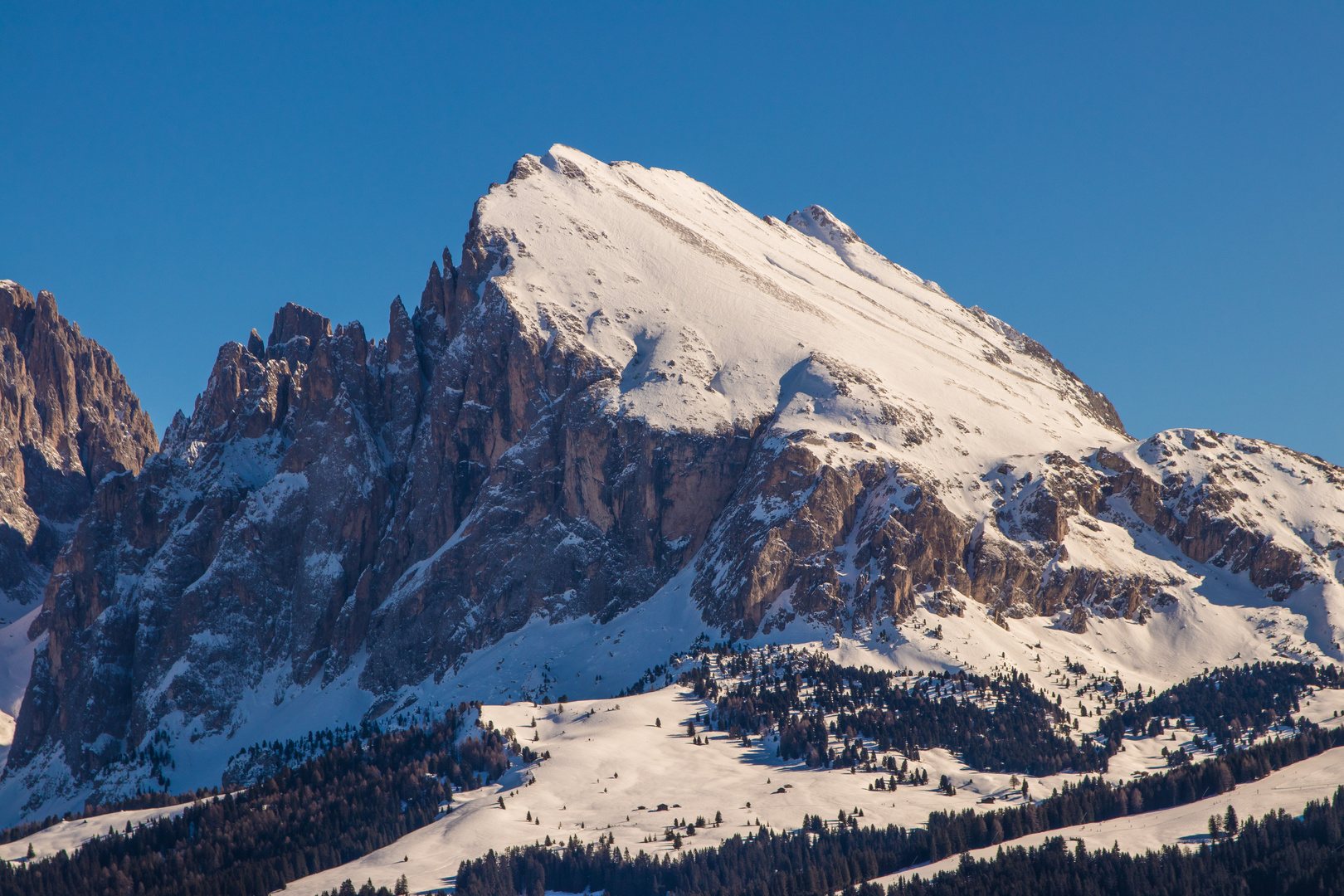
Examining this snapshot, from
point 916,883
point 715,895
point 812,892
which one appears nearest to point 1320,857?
point 916,883

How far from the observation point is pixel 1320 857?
18888 cm

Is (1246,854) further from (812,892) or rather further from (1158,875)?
(812,892)

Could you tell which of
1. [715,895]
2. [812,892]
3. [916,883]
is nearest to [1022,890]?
[916,883]

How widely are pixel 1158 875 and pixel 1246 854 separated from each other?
14067 millimetres

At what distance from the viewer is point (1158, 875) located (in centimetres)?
19325

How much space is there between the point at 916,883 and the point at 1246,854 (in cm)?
4563

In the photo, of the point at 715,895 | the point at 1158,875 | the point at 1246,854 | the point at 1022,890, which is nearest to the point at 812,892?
the point at 715,895

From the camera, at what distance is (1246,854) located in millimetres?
197125

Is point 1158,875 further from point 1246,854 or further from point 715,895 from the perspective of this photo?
point 715,895

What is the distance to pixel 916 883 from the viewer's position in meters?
199

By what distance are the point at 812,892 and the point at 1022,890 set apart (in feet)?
94.3

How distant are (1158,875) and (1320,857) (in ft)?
68.2

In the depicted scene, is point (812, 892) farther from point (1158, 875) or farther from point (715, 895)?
point (1158, 875)

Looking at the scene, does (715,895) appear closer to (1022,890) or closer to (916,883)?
(916,883)
